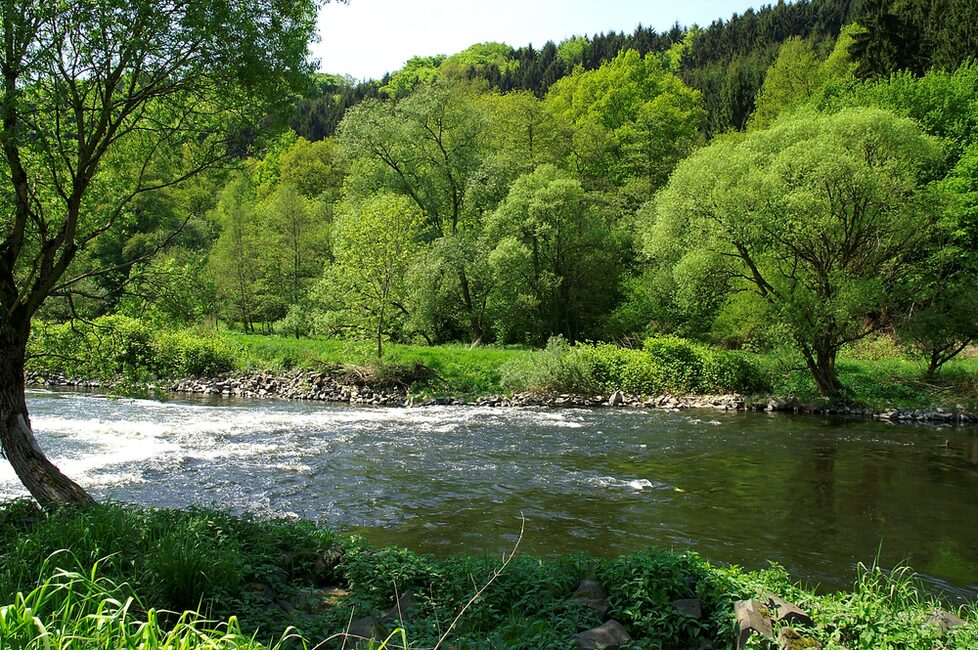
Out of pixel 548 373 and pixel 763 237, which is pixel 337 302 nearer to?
pixel 548 373

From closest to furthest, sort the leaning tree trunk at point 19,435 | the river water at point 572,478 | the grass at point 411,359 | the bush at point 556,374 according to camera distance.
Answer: the leaning tree trunk at point 19,435 → the river water at point 572,478 → the bush at point 556,374 → the grass at point 411,359

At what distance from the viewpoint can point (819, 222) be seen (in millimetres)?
23172

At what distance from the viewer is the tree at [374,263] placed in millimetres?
30359

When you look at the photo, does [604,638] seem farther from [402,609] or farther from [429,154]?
[429,154]

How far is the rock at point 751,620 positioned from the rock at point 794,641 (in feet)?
0.26

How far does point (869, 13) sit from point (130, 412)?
49.0m

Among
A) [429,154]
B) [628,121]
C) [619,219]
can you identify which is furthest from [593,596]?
[628,121]

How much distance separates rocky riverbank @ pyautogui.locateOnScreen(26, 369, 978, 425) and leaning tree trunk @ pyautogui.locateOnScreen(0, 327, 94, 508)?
45.6 feet

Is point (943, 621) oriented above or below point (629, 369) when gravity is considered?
below

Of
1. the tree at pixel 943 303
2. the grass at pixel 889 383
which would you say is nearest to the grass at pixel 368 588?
the grass at pixel 889 383

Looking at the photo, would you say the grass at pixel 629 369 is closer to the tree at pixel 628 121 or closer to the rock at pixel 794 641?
the rock at pixel 794 641

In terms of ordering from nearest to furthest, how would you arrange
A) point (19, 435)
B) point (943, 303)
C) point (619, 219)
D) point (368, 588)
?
1. point (368, 588)
2. point (19, 435)
3. point (943, 303)
4. point (619, 219)

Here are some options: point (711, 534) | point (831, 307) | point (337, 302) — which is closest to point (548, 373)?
point (831, 307)

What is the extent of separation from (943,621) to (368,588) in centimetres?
498
